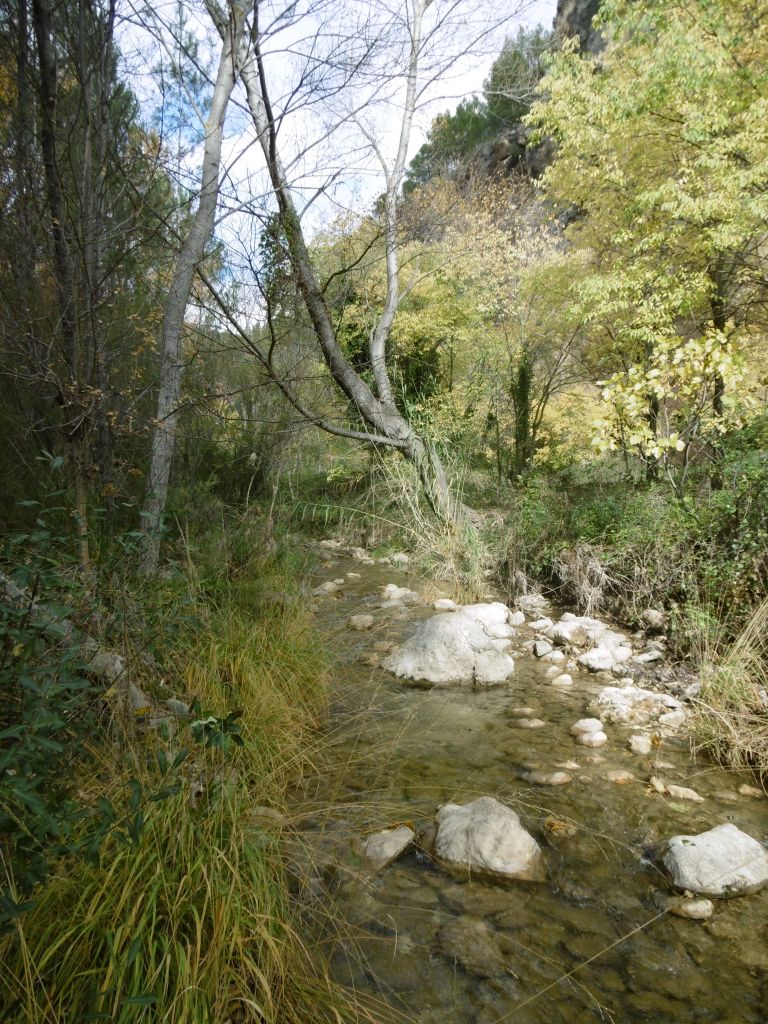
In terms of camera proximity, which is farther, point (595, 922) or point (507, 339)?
point (507, 339)

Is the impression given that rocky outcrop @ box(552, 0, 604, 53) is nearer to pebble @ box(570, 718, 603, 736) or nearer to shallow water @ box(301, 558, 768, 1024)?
pebble @ box(570, 718, 603, 736)

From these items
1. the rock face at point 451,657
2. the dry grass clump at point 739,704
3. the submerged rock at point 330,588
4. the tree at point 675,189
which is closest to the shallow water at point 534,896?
the dry grass clump at point 739,704

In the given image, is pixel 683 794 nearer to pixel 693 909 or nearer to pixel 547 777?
pixel 547 777

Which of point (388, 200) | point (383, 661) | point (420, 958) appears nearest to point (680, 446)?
point (383, 661)

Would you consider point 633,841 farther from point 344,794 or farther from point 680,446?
point 680,446

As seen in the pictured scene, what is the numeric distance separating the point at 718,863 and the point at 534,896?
2.22 ft

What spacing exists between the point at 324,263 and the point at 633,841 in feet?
20.6

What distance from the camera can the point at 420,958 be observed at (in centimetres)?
178

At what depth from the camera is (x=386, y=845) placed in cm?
220

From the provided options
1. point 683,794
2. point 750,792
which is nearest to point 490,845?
point 683,794

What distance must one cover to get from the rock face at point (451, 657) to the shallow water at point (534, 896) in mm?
641

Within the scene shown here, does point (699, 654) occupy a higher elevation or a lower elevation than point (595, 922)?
higher

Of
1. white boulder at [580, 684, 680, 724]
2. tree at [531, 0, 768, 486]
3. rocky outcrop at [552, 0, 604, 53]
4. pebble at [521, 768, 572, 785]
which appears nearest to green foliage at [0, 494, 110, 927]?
pebble at [521, 768, 572, 785]

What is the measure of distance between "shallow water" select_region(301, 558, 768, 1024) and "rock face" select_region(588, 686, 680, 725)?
0.13 metres
